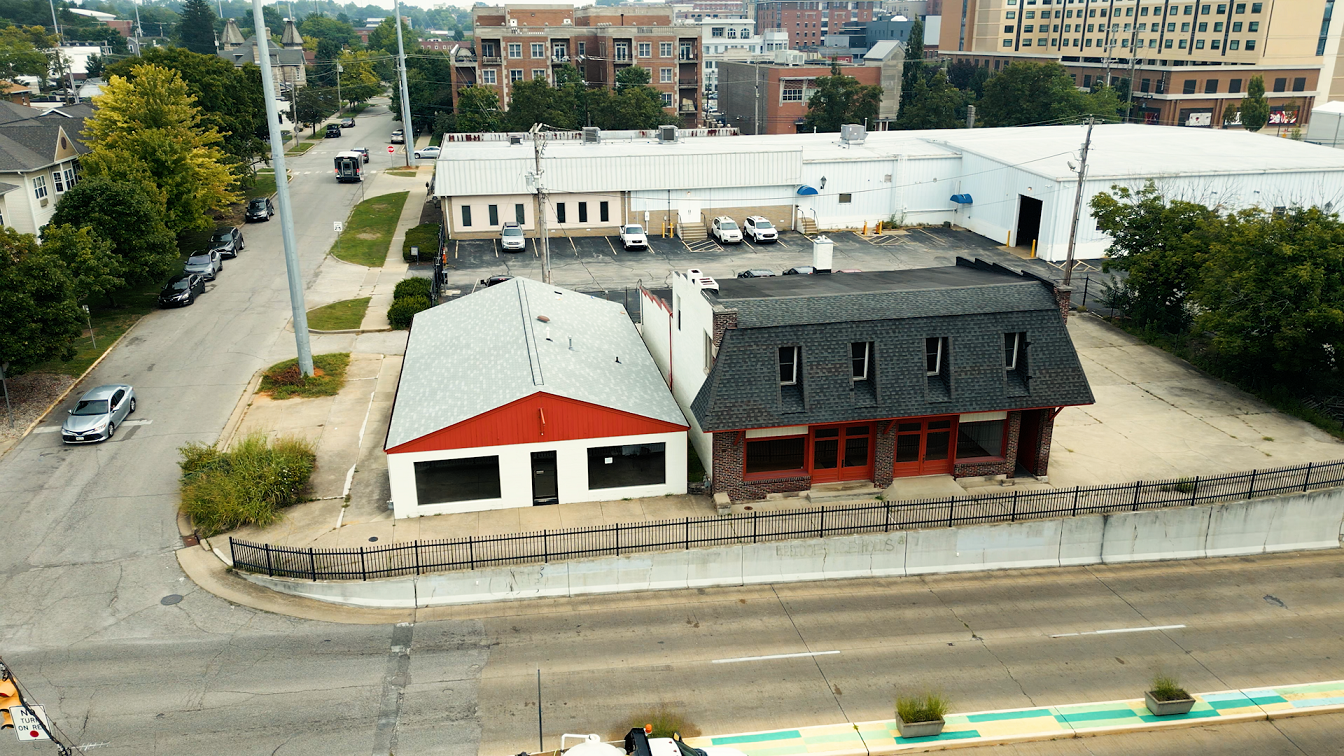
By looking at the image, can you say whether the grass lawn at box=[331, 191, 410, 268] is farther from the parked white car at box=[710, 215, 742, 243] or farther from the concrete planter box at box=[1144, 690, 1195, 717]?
the concrete planter box at box=[1144, 690, 1195, 717]

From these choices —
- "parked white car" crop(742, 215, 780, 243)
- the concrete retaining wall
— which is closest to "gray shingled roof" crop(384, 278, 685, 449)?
the concrete retaining wall

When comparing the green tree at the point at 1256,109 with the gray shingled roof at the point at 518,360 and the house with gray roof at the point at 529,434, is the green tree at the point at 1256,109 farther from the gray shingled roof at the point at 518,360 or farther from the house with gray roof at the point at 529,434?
the house with gray roof at the point at 529,434

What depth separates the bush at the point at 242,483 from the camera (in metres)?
29.3

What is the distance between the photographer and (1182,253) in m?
43.0

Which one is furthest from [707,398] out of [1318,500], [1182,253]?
[1182,253]

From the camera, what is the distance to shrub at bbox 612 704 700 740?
2108cm

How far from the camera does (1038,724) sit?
21.8 metres

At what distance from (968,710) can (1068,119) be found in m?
97.1

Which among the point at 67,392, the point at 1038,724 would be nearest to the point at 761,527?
the point at 1038,724

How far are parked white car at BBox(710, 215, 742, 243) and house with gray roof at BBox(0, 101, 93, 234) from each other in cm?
3976

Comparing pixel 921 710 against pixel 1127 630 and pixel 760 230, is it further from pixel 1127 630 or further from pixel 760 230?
pixel 760 230

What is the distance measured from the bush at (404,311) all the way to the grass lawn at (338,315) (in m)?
2.06

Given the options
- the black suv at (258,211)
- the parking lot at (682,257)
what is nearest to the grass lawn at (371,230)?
the parking lot at (682,257)

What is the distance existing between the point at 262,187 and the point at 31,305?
162 feet
